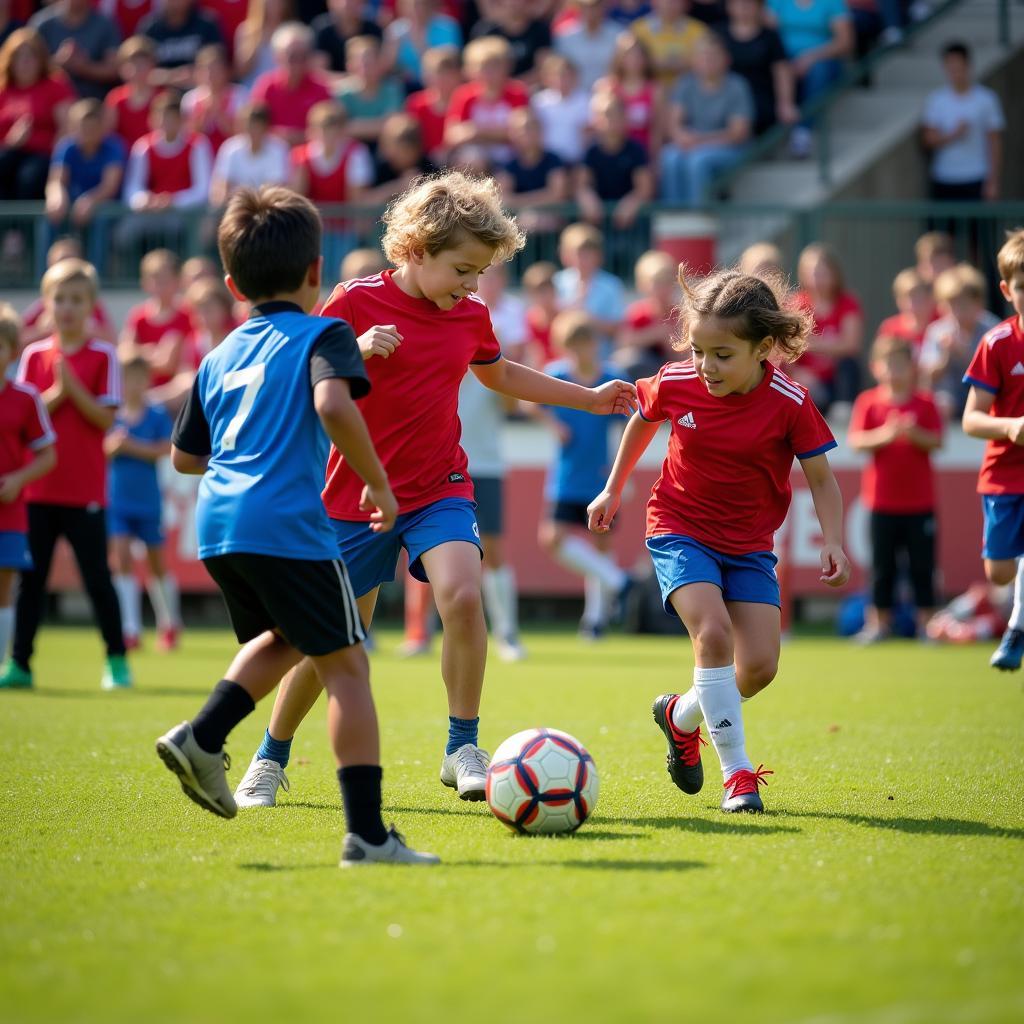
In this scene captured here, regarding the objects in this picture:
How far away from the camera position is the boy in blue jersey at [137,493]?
38.3 feet

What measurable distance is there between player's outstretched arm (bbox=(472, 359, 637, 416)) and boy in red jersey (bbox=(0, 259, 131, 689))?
4.19m

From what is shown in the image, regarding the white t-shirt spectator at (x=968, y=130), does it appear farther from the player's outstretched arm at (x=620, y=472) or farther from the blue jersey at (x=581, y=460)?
the player's outstretched arm at (x=620, y=472)

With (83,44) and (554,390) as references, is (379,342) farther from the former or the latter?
(83,44)

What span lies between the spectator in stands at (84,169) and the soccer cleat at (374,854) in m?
12.7

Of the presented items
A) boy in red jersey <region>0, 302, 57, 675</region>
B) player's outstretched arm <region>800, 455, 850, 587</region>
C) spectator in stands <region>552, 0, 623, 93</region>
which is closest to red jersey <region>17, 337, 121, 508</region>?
boy in red jersey <region>0, 302, 57, 675</region>

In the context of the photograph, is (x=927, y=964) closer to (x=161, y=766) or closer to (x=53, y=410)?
(x=161, y=766)

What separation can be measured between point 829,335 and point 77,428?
720 cm

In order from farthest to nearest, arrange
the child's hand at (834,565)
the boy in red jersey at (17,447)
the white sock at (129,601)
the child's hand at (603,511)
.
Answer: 1. the white sock at (129,601)
2. the boy in red jersey at (17,447)
3. the child's hand at (603,511)
4. the child's hand at (834,565)

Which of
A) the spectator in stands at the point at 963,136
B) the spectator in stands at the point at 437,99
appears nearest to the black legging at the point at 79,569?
the spectator in stands at the point at 437,99

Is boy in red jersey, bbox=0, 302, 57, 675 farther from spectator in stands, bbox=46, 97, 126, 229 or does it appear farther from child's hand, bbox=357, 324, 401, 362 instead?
spectator in stands, bbox=46, 97, 126, 229

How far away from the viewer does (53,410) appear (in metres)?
9.59

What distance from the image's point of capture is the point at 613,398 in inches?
231

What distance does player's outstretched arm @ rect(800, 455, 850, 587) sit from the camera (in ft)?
17.5

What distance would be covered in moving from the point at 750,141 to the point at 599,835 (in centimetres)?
1291
